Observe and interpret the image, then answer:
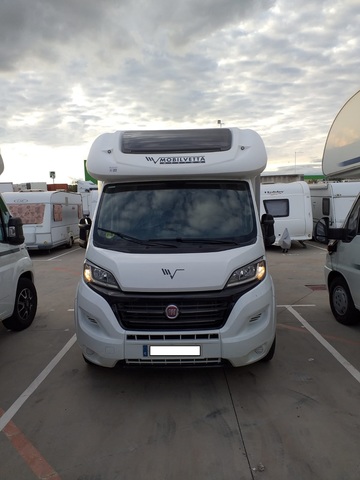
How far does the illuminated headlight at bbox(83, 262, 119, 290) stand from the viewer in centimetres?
355

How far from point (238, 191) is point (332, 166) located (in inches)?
77.9

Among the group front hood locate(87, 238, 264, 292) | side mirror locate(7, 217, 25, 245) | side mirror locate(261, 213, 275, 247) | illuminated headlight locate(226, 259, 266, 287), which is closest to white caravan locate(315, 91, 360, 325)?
side mirror locate(261, 213, 275, 247)

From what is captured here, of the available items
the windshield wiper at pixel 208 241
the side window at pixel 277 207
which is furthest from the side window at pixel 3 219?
the side window at pixel 277 207

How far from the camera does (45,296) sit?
8.19m

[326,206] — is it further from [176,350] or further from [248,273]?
[176,350]

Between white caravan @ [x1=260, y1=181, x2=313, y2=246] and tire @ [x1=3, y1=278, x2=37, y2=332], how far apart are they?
10.4 metres

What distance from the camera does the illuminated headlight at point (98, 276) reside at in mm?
3555

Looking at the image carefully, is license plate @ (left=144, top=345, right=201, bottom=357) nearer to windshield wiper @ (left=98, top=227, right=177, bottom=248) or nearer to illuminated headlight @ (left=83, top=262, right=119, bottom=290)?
illuminated headlight @ (left=83, top=262, right=119, bottom=290)

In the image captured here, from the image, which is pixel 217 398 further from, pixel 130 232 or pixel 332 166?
pixel 332 166

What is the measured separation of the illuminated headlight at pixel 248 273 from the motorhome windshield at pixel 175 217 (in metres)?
0.25

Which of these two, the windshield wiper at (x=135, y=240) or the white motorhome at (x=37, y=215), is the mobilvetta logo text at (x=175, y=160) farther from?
the white motorhome at (x=37, y=215)

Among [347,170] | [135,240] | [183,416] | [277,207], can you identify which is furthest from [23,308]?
[277,207]

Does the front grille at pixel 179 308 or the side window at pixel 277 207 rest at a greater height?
the side window at pixel 277 207

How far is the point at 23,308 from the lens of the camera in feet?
19.4
